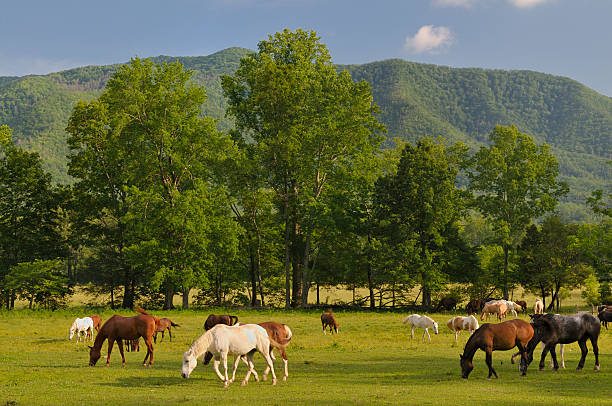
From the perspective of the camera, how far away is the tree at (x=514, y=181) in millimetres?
59219

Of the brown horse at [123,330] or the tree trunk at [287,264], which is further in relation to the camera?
the tree trunk at [287,264]

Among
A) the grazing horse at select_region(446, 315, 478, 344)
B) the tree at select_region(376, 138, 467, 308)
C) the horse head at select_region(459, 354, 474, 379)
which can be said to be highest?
the tree at select_region(376, 138, 467, 308)

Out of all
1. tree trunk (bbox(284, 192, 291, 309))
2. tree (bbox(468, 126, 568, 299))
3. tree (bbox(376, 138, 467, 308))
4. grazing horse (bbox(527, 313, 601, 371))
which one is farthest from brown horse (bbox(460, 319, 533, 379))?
tree (bbox(468, 126, 568, 299))

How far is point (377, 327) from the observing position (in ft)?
129

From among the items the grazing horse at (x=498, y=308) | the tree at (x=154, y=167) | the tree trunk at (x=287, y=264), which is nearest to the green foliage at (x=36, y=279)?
the tree at (x=154, y=167)

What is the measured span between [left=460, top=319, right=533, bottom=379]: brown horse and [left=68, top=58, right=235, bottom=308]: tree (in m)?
36.2

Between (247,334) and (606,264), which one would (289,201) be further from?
(247,334)

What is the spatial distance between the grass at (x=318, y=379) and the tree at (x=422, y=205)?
2351 centimetres

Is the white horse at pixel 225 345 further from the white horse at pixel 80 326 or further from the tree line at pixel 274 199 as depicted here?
the tree line at pixel 274 199

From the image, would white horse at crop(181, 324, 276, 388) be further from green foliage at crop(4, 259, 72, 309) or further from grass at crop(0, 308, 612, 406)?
green foliage at crop(4, 259, 72, 309)

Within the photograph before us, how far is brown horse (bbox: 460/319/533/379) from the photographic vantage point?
18.0 m

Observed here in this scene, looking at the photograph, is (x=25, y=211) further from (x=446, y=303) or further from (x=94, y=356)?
(x=446, y=303)

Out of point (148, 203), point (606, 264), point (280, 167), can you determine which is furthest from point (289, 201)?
point (606, 264)

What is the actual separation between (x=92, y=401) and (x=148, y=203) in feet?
131
